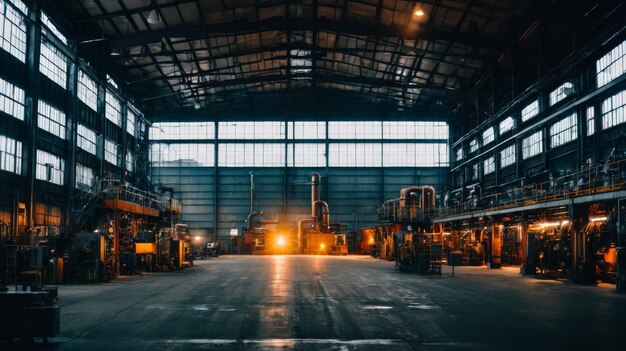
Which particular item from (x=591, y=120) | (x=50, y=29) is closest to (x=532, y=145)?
(x=591, y=120)

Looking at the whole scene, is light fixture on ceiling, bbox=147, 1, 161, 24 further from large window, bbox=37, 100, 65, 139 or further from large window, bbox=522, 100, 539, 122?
large window, bbox=522, 100, 539, 122

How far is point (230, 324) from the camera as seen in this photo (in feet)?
46.1

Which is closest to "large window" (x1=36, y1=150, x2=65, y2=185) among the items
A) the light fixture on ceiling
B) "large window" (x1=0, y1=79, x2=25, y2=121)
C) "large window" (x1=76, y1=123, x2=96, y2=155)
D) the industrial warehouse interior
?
the industrial warehouse interior

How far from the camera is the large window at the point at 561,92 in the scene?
3852 centimetres

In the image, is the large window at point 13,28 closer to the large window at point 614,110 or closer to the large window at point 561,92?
the large window at point 561,92

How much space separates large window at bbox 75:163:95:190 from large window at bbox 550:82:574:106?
1353 inches

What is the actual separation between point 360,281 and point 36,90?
22.2m

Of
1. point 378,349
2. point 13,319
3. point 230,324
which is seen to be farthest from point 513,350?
point 13,319

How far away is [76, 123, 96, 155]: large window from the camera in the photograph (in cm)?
4441

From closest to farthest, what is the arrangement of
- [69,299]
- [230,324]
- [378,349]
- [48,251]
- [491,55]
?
[378,349] → [230,324] → [69,299] → [48,251] → [491,55]

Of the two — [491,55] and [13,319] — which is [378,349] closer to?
[13,319]

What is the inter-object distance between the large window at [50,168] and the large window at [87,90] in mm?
6322

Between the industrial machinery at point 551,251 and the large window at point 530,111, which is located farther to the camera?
the large window at point 530,111

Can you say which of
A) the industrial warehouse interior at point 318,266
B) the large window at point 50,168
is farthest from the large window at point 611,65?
the large window at point 50,168
